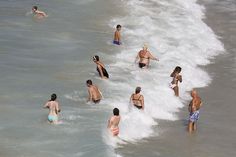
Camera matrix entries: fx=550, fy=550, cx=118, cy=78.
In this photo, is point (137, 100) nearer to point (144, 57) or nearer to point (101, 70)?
point (101, 70)

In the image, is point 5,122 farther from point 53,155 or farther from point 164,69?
point 164,69

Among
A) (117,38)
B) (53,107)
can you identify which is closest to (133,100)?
(53,107)

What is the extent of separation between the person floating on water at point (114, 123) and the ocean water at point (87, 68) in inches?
8.7

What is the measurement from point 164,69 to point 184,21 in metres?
9.99

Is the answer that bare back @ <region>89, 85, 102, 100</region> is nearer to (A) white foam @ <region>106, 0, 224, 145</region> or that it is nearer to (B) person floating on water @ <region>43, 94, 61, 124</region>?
(A) white foam @ <region>106, 0, 224, 145</region>

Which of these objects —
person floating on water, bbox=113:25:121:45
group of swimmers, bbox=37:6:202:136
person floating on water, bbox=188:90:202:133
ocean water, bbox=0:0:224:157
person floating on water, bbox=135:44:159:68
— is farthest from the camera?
person floating on water, bbox=113:25:121:45

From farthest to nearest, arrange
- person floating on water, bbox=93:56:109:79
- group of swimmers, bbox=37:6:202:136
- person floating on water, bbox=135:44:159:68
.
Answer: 1. person floating on water, bbox=135:44:159:68
2. person floating on water, bbox=93:56:109:79
3. group of swimmers, bbox=37:6:202:136

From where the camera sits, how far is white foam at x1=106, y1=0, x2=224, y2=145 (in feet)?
61.1

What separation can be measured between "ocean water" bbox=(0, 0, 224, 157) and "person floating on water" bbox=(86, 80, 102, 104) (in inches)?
9.0

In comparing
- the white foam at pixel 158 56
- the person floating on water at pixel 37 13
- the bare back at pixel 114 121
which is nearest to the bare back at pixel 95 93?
the white foam at pixel 158 56

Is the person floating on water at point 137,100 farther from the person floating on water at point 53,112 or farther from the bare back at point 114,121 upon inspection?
the person floating on water at point 53,112

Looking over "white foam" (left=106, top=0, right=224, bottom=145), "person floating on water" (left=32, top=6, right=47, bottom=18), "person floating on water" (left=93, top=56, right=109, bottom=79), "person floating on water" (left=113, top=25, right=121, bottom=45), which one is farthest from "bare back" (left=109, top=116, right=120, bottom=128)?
"person floating on water" (left=32, top=6, right=47, bottom=18)

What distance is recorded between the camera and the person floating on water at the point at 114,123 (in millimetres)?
15820

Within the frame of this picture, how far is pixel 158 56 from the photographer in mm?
25203
